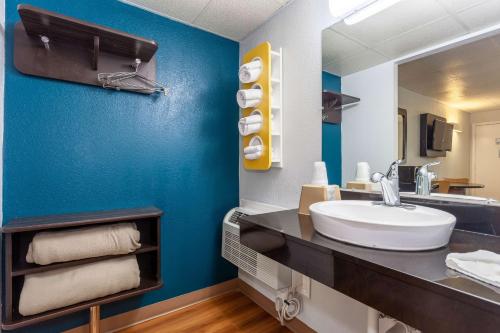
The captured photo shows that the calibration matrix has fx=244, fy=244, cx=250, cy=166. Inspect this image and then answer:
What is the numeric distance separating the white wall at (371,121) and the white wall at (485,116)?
11.4 inches

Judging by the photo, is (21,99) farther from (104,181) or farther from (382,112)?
(382,112)

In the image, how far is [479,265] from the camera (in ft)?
1.96

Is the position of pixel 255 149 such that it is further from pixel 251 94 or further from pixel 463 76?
pixel 463 76

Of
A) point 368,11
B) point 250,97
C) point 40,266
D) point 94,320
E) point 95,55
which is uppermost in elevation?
point 368,11

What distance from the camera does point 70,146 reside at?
1.46 meters

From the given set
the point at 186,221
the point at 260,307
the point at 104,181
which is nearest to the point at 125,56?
the point at 104,181

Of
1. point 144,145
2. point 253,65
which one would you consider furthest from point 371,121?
point 144,145

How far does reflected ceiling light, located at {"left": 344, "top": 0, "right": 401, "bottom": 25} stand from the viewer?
1160mm

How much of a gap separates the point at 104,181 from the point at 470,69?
6.41ft

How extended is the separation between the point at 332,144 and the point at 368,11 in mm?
695

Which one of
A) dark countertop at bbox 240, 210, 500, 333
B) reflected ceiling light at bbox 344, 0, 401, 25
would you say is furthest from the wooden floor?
reflected ceiling light at bbox 344, 0, 401, 25

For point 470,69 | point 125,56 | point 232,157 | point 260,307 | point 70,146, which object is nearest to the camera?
point 470,69

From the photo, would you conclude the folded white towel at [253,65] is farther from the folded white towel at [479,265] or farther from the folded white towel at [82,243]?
the folded white towel at [479,265]

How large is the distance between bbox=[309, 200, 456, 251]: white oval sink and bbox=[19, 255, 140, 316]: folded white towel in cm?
115
